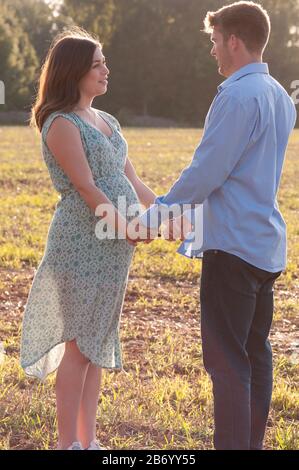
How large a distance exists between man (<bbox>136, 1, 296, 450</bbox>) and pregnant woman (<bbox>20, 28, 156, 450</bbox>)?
14.0 inches

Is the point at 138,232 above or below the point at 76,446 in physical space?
above

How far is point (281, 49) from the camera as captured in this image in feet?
192

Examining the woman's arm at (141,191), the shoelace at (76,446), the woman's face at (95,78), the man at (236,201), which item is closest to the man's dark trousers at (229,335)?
the man at (236,201)

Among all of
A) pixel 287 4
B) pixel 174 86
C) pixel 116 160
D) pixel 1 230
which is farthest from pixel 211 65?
pixel 116 160

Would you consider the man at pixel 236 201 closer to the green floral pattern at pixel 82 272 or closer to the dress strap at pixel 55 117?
the green floral pattern at pixel 82 272

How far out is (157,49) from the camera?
61.1m

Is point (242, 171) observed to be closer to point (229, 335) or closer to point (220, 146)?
point (220, 146)

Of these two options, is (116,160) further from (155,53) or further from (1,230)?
(155,53)

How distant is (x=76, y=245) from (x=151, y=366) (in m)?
1.78

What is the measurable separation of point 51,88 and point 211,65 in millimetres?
56883

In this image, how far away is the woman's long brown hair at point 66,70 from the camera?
331cm

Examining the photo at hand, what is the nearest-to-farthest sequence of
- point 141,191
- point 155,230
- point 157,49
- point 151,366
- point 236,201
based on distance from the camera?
point 236,201
point 155,230
point 141,191
point 151,366
point 157,49

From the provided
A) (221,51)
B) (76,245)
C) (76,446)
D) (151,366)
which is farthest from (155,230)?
(151,366)

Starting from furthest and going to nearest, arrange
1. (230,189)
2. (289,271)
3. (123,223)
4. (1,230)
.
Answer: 1. (1,230)
2. (289,271)
3. (123,223)
4. (230,189)
